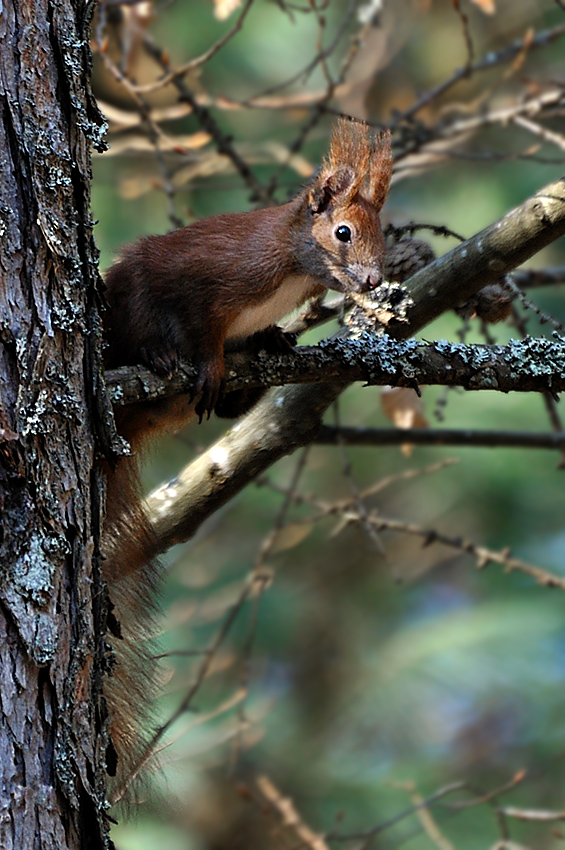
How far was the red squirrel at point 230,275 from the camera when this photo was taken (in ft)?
5.69

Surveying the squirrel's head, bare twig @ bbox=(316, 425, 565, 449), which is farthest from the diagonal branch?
bare twig @ bbox=(316, 425, 565, 449)

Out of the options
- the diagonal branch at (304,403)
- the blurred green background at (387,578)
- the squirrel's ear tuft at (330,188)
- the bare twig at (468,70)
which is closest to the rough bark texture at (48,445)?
the diagonal branch at (304,403)

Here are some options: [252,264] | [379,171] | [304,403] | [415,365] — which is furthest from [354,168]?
[415,365]

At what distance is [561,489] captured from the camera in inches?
218

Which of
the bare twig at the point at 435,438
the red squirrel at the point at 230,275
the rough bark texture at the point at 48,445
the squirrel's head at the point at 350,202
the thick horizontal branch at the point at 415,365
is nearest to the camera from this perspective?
the rough bark texture at the point at 48,445

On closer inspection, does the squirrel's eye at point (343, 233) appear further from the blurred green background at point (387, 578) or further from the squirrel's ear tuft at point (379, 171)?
the blurred green background at point (387, 578)

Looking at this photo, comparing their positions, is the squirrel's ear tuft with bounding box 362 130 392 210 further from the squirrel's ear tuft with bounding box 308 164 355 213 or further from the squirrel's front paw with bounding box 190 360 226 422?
the squirrel's front paw with bounding box 190 360 226 422

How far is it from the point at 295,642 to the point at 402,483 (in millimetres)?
1186

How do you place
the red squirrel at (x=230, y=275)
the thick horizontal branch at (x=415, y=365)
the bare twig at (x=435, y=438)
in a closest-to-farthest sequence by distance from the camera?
1. the thick horizontal branch at (x=415, y=365)
2. the red squirrel at (x=230, y=275)
3. the bare twig at (x=435, y=438)

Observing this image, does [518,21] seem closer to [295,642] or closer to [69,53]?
[295,642]

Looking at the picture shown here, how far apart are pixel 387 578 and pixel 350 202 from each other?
14.4ft

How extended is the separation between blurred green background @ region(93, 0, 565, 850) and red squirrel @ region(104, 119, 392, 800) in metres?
2.65

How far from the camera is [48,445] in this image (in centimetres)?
115

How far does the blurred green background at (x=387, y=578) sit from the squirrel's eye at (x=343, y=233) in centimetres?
273
